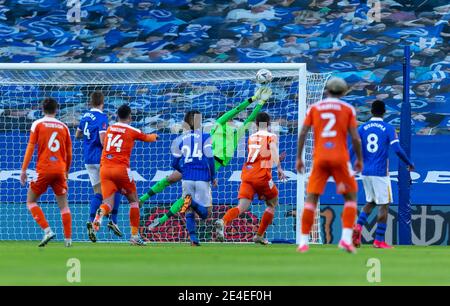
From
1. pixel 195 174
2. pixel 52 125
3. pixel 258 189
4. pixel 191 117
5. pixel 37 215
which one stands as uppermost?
pixel 191 117

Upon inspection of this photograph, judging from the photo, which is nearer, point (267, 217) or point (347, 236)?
point (347, 236)

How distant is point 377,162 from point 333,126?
4.64 metres

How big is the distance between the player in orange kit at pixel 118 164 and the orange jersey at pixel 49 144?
51.0 inches

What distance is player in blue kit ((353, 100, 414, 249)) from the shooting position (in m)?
15.0

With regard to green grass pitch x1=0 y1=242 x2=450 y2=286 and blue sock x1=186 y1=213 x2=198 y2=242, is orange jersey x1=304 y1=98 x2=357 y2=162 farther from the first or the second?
blue sock x1=186 y1=213 x2=198 y2=242

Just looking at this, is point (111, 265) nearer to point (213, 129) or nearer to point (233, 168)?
point (213, 129)

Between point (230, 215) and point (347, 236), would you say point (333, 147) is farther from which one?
point (230, 215)

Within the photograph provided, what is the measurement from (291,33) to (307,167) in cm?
624

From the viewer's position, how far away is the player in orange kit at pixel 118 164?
15.2 m

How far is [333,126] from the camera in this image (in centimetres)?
1066

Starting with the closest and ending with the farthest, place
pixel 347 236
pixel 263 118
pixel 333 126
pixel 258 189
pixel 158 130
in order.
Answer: pixel 347 236 < pixel 333 126 < pixel 263 118 < pixel 258 189 < pixel 158 130

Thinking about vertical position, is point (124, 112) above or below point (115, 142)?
above

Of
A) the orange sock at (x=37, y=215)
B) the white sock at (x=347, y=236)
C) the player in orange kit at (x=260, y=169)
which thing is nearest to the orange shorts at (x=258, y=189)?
the player in orange kit at (x=260, y=169)

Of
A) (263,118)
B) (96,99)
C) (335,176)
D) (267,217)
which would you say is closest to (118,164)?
(96,99)
